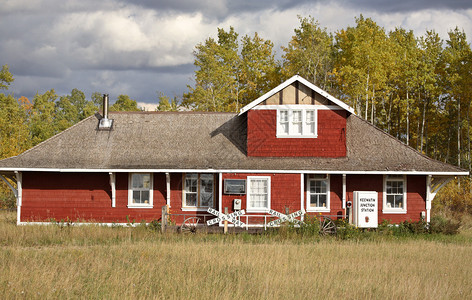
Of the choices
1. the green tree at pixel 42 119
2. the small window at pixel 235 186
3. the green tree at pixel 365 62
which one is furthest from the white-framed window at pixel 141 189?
the green tree at pixel 42 119

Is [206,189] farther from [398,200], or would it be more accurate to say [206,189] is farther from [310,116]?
[398,200]

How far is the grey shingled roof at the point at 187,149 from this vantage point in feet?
75.4

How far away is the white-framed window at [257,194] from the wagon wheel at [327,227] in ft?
9.38

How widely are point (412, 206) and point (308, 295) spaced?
14.1 metres

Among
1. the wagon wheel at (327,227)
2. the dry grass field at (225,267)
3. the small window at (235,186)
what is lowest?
the dry grass field at (225,267)

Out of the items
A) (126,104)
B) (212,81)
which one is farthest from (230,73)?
(126,104)

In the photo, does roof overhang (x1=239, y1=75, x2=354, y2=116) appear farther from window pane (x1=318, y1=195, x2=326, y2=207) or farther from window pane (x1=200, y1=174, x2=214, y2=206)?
window pane (x1=318, y1=195, x2=326, y2=207)

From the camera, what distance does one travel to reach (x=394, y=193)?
2359 cm

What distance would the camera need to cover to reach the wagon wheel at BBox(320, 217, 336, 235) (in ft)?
66.6

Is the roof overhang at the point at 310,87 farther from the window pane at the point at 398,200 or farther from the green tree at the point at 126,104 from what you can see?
the green tree at the point at 126,104

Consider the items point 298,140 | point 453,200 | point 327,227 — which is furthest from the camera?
point 453,200

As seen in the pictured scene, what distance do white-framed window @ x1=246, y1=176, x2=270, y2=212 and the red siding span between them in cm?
142

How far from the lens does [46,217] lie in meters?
23.8

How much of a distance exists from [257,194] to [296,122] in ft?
12.3
